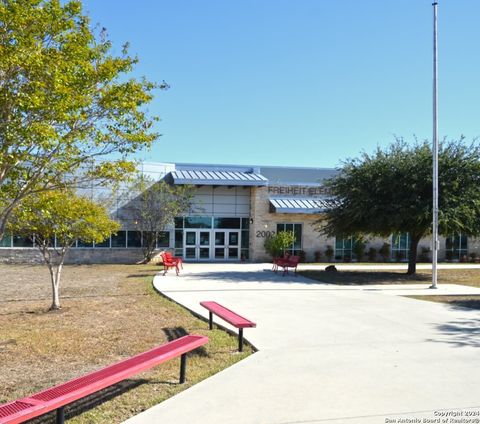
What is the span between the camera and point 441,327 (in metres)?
9.62

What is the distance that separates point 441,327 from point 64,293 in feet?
35.1

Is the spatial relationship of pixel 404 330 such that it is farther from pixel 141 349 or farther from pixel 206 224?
pixel 206 224

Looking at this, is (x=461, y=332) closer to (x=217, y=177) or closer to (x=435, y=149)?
(x=435, y=149)

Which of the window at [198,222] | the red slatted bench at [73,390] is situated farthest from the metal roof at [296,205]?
the red slatted bench at [73,390]

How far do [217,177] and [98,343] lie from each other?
24709 millimetres

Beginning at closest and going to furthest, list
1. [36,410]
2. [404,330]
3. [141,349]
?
[36,410], [141,349], [404,330]

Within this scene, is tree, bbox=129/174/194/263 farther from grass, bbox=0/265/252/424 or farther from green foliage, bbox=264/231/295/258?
grass, bbox=0/265/252/424

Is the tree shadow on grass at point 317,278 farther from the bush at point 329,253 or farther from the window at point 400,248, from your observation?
the window at point 400,248

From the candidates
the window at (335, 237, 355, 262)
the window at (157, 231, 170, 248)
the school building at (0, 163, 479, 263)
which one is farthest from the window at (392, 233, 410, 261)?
the window at (157, 231, 170, 248)

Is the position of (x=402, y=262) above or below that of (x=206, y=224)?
below

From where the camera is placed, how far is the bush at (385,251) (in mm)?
34875

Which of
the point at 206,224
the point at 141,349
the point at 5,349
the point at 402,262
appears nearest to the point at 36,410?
the point at 141,349

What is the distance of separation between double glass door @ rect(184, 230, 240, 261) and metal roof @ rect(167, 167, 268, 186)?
137 inches

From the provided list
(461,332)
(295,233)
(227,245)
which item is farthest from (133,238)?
(461,332)
